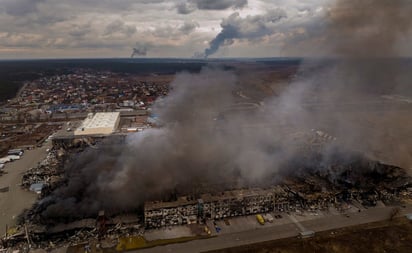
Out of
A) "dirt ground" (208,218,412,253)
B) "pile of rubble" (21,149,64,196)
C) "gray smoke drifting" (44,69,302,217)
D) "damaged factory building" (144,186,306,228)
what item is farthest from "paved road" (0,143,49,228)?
"dirt ground" (208,218,412,253)

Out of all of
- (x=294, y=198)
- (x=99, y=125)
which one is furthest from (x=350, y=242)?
(x=99, y=125)

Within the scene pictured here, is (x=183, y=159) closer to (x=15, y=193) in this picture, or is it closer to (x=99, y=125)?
(x=15, y=193)

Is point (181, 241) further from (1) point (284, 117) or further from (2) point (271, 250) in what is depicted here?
(1) point (284, 117)

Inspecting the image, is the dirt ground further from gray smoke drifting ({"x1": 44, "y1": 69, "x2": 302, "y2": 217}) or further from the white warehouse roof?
the white warehouse roof

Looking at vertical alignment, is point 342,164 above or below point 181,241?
above

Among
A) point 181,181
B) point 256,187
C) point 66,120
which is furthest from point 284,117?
point 66,120

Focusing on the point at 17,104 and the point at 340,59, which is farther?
the point at 17,104

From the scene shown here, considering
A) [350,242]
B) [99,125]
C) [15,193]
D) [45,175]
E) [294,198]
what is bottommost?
[350,242]
